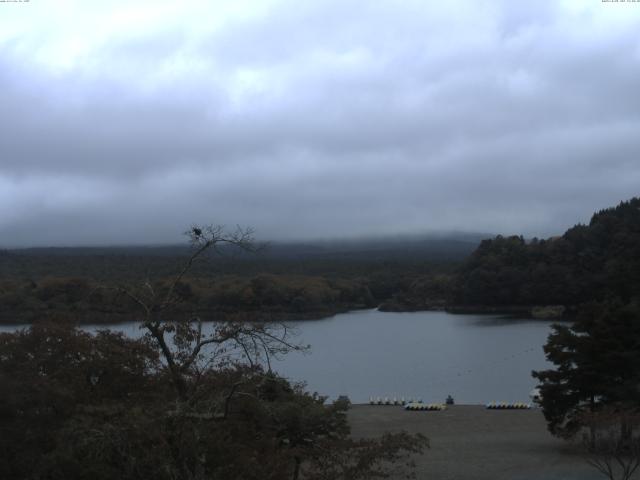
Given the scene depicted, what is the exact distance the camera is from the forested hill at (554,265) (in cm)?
7275

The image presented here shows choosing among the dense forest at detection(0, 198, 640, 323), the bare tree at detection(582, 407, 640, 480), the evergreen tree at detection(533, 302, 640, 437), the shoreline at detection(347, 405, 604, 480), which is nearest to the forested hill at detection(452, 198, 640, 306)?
the dense forest at detection(0, 198, 640, 323)

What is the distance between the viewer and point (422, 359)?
4850 cm

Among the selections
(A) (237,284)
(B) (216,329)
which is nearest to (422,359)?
(A) (237,284)

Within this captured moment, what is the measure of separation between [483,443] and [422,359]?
26456 mm

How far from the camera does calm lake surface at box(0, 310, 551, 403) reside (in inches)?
1465

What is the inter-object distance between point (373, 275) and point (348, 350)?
47172 mm

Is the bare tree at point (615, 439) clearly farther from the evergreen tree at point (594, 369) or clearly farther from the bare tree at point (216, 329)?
the bare tree at point (216, 329)

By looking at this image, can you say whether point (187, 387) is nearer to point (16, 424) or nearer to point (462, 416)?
point (16, 424)

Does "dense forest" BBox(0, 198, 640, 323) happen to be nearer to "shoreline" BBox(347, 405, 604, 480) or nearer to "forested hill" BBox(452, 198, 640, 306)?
"forested hill" BBox(452, 198, 640, 306)

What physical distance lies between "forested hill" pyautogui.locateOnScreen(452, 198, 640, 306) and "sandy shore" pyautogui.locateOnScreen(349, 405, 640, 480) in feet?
142

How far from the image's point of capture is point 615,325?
1944 centimetres

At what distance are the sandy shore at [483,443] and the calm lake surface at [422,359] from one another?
14.9 feet

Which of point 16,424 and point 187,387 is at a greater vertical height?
point 187,387

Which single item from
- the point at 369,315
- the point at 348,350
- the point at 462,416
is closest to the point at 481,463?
the point at 462,416
